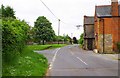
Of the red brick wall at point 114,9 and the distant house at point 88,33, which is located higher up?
the red brick wall at point 114,9

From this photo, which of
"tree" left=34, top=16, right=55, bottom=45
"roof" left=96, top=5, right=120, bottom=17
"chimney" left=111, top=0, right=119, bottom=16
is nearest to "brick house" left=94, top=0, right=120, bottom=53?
"chimney" left=111, top=0, right=119, bottom=16

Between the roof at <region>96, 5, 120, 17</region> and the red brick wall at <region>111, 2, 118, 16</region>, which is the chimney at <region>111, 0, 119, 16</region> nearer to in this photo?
the red brick wall at <region>111, 2, 118, 16</region>

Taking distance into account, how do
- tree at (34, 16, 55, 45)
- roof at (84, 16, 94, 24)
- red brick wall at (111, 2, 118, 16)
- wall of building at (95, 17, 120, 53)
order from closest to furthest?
wall of building at (95, 17, 120, 53), red brick wall at (111, 2, 118, 16), roof at (84, 16, 94, 24), tree at (34, 16, 55, 45)

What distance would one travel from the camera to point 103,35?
6162cm

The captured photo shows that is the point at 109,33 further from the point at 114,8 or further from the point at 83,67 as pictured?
the point at 83,67

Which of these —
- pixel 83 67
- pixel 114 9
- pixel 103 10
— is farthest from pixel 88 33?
pixel 83 67

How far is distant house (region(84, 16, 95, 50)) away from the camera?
259 feet

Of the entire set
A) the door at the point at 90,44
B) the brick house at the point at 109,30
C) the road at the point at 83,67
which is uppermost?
the brick house at the point at 109,30

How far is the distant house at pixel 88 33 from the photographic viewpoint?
78.9 m

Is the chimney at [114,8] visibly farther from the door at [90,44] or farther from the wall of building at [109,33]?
the door at [90,44]

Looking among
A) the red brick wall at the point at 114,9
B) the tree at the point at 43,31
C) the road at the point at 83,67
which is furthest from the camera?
the tree at the point at 43,31

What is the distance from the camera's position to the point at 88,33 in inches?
3184

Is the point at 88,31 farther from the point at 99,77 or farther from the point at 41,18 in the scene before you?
the point at 99,77

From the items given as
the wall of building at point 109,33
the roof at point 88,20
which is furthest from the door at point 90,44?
the wall of building at point 109,33
